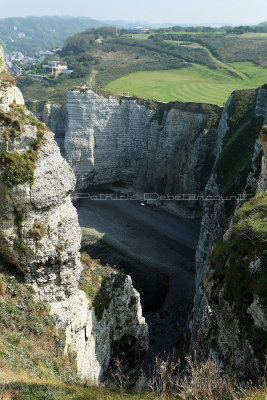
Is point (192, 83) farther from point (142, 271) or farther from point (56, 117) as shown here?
point (142, 271)

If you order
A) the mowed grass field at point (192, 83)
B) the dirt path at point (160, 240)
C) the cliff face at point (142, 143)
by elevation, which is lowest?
the dirt path at point (160, 240)

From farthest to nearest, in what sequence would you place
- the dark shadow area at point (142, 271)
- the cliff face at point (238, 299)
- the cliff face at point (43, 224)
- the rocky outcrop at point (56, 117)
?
1. the rocky outcrop at point (56, 117)
2. the dark shadow area at point (142, 271)
3. the cliff face at point (43, 224)
4. the cliff face at point (238, 299)

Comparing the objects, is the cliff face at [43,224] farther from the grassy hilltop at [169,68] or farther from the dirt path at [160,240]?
the grassy hilltop at [169,68]

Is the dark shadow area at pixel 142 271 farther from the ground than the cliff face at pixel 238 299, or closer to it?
closer to it

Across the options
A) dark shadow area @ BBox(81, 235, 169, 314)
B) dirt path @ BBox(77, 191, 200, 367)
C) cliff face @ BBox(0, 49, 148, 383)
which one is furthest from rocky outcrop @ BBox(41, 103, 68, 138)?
cliff face @ BBox(0, 49, 148, 383)

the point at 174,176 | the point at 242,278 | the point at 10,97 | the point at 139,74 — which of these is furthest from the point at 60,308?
the point at 139,74

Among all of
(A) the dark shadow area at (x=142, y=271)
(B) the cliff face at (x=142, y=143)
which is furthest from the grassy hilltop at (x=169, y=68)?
(A) the dark shadow area at (x=142, y=271)

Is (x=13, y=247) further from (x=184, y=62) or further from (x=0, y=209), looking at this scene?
(x=184, y=62)
